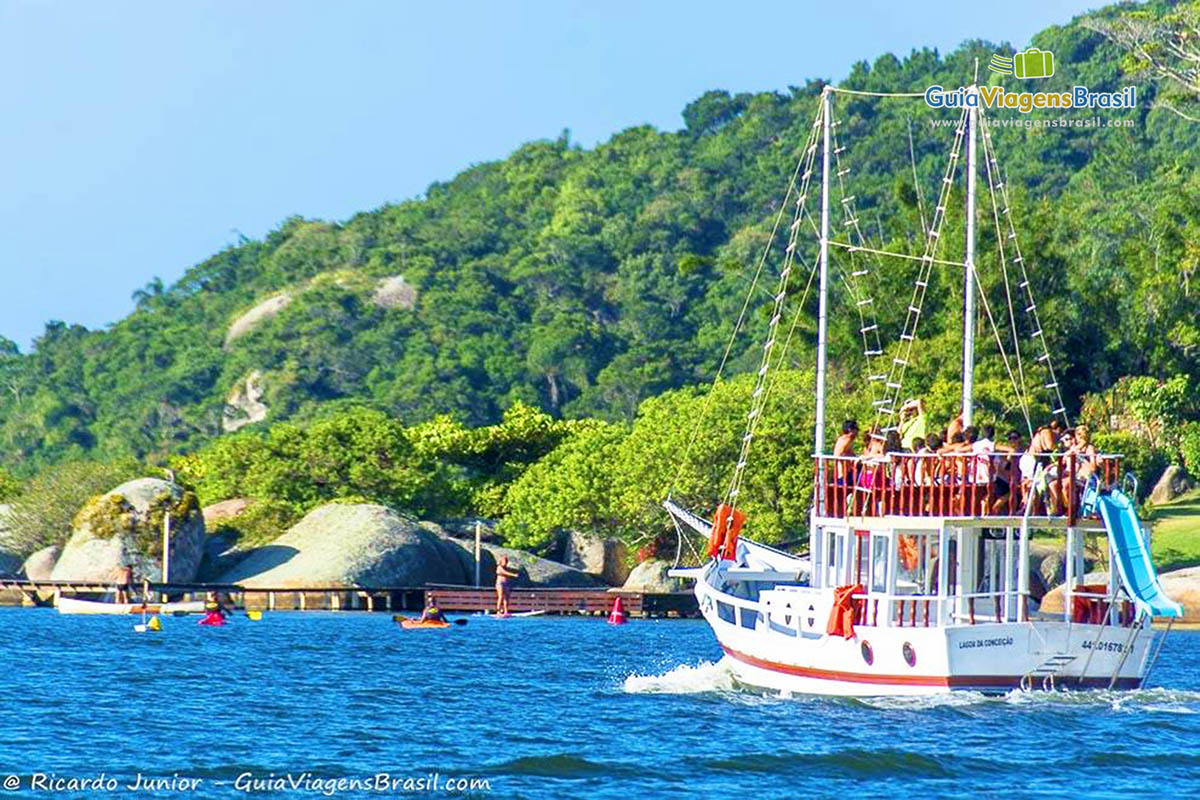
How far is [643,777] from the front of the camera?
31.2m

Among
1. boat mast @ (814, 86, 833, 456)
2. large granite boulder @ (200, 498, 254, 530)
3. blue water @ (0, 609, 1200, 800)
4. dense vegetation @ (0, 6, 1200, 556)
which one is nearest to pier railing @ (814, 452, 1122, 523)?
blue water @ (0, 609, 1200, 800)

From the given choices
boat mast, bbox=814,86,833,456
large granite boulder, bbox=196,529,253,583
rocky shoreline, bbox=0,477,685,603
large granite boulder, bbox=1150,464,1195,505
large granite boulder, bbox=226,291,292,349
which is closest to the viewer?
boat mast, bbox=814,86,833,456

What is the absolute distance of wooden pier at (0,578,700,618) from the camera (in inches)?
3108

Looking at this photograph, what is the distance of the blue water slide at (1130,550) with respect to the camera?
3731 cm

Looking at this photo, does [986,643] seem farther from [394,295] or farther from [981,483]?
[394,295]

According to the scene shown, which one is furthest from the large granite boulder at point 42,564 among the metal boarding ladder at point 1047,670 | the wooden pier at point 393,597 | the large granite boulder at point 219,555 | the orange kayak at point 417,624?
the metal boarding ladder at point 1047,670

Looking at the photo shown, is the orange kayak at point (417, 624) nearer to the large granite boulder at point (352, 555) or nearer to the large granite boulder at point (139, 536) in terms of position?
the large granite boulder at point (352, 555)

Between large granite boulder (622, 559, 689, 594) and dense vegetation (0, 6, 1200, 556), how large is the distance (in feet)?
5.12

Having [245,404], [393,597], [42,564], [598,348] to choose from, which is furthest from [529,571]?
→ [245,404]

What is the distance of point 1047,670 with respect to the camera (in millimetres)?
37500

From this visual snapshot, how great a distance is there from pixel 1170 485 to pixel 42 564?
174ft

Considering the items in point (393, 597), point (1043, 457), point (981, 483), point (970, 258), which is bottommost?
point (393, 597)

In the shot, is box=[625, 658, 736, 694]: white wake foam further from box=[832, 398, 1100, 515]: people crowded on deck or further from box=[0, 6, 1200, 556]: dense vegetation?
box=[0, 6, 1200, 556]: dense vegetation

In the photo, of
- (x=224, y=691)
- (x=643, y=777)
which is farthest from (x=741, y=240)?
(x=643, y=777)
